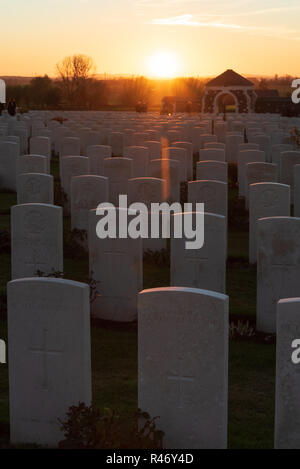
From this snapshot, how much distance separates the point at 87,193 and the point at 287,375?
20.5 ft

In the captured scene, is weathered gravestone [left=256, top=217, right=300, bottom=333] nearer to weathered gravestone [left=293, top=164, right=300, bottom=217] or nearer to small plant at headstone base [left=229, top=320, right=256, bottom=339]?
small plant at headstone base [left=229, top=320, right=256, bottom=339]

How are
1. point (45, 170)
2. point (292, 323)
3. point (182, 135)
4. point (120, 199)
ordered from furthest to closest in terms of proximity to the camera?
point (182, 135) < point (45, 170) < point (120, 199) < point (292, 323)

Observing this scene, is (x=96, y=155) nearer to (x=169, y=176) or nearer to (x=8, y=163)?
(x=8, y=163)

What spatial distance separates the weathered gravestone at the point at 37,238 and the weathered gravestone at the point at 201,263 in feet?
4.06

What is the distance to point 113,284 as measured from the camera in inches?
321

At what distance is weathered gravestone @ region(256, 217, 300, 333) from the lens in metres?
7.43

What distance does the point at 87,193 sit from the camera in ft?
35.5

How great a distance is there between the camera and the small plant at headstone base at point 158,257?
33.7ft

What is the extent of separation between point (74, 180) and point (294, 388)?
20.9 ft

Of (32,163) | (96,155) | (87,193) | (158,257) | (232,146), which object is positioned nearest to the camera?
(158,257)

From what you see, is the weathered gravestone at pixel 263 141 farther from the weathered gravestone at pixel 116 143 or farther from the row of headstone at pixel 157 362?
the row of headstone at pixel 157 362

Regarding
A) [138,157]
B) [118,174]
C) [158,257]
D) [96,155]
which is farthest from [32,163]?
[158,257]
